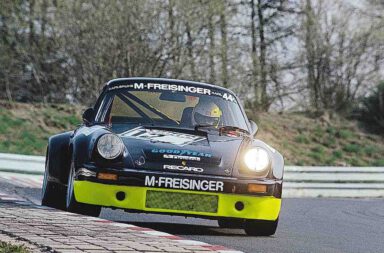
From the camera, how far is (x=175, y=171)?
8.30 metres

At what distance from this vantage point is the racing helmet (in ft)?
31.0

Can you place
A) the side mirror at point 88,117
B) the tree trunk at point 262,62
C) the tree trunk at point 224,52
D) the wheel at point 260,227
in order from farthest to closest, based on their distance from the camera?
the tree trunk at point 262,62 < the tree trunk at point 224,52 < the side mirror at point 88,117 < the wheel at point 260,227

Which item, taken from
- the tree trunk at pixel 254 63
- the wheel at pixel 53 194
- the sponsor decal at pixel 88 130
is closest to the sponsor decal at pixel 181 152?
the sponsor decal at pixel 88 130

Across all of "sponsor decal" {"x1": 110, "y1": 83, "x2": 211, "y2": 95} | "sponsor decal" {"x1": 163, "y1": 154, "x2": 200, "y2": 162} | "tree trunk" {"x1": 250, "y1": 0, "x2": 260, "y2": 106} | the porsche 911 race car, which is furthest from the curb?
"tree trunk" {"x1": 250, "y1": 0, "x2": 260, "y2": 106}

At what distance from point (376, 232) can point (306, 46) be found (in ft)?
82.2

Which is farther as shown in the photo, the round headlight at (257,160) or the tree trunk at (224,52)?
the tree trunk at (224,52)

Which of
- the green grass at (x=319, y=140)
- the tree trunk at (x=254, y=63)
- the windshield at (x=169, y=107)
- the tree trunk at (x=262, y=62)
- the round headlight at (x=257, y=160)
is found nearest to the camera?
the round headlight at (x=257, y=160)

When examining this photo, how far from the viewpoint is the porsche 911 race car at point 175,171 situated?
8250 millimetres

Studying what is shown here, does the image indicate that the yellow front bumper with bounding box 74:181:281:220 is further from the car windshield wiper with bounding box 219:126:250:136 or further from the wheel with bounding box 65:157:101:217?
the car windshield wiper with bounding box 219:126:250:136

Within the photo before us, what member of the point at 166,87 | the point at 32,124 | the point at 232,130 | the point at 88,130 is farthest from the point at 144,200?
the point at 32,124

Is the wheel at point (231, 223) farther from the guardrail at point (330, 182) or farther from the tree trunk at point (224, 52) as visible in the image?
the tree trunk at point (224, 52)

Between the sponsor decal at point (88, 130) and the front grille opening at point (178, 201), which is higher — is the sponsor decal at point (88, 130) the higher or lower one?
the higher one

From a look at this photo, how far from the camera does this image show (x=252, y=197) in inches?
335

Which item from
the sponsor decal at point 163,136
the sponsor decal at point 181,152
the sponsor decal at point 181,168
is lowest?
the sponsor decal at point 181,168
